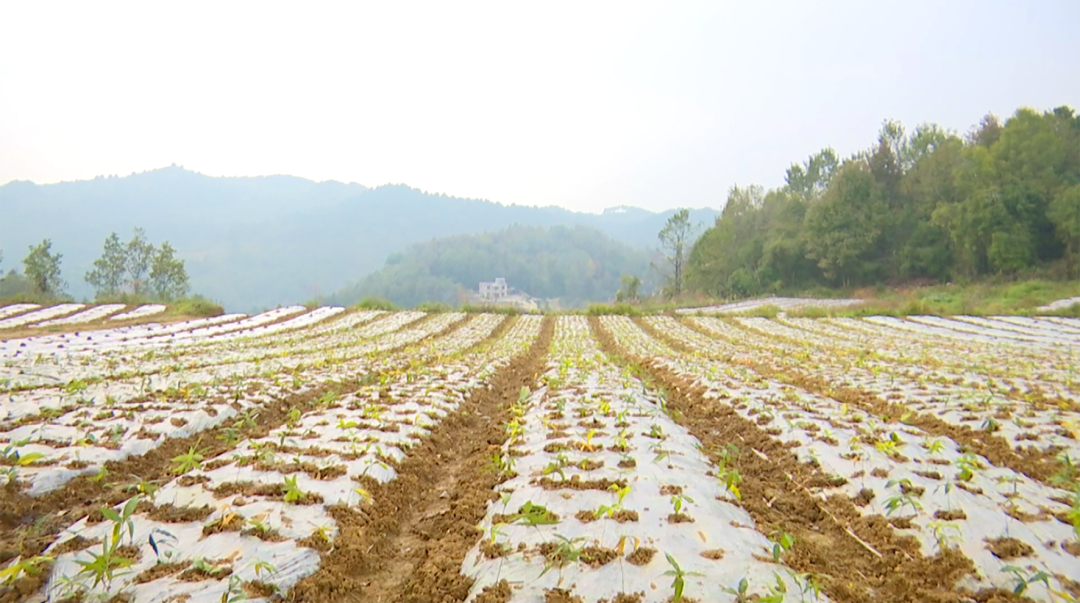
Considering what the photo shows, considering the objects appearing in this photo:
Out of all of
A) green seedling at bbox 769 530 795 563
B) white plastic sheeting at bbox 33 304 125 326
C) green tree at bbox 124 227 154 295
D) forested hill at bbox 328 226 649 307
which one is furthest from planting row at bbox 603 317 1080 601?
forested hill at bbox 328 226 649 307

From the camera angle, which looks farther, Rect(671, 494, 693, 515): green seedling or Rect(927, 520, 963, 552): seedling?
Rect(671, 494, 693, 515): green seedling

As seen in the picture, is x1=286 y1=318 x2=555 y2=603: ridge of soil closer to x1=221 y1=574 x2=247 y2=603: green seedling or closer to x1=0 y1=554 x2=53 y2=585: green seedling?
x1=221 y1=574 x2=247 y2=603: green seedling

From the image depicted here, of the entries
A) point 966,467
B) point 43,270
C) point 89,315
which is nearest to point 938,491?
point 966,467

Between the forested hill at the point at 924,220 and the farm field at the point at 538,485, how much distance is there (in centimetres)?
3175

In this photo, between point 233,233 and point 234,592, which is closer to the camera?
point 234,592

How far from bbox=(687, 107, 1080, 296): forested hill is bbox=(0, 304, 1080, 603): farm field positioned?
31745 mm

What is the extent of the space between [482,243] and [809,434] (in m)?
114

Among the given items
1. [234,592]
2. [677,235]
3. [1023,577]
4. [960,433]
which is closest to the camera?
[234,592]

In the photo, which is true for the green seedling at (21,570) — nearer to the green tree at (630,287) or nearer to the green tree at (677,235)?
the green tree at (630,287)

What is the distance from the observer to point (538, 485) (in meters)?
4.71

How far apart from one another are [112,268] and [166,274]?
5618 mm

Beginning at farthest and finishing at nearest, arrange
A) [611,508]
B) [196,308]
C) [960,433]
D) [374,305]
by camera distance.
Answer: [374,305] < [196,308] < [960,433] < [611,508]

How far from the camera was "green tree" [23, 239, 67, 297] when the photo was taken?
3628 centimetres

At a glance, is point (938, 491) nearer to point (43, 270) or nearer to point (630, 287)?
point (630, 287)
